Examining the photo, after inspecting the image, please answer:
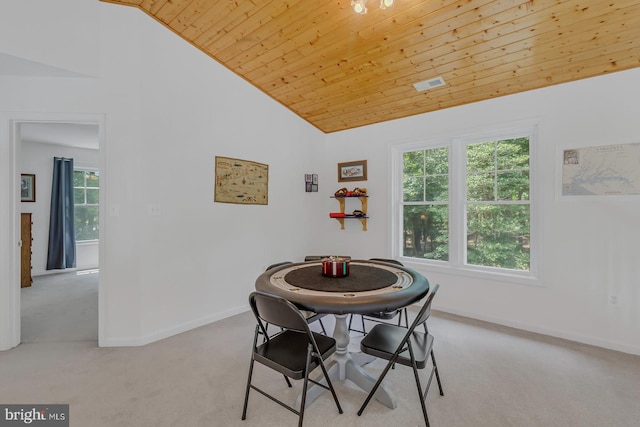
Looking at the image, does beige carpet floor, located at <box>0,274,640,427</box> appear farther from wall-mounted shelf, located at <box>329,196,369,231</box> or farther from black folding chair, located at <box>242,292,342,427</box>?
wall-mounted shelf, located at <box>329,196,369,231</box>

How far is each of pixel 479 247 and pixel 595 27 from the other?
2235 millimetres

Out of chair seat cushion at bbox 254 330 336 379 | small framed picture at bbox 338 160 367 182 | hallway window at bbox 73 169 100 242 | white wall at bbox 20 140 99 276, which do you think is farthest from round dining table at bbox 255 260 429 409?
hallway window at bbox 73 169 100 242

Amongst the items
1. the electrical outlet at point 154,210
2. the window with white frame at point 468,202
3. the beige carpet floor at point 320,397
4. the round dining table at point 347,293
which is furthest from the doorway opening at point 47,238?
the window with white frame at point 468,202

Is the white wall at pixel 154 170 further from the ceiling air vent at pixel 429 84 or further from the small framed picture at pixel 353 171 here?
the ceiling air vent at pixel 429 84

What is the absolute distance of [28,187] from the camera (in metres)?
5.18

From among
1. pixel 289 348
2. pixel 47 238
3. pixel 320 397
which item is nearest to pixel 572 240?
pixel 320 397

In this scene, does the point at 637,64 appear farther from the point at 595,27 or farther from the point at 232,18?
the point at 232,18

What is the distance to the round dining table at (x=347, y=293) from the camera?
5.40 feet

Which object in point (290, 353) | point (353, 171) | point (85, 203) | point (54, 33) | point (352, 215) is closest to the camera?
point (290, 353)

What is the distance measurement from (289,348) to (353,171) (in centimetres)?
309

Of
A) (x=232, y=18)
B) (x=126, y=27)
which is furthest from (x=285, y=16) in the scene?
(x=126, y=27)

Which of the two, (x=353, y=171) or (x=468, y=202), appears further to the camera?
(x=353, y=171)

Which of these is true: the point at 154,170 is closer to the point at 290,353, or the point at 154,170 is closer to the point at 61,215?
the point at 290,353

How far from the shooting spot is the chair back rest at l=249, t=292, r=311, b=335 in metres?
1.50
